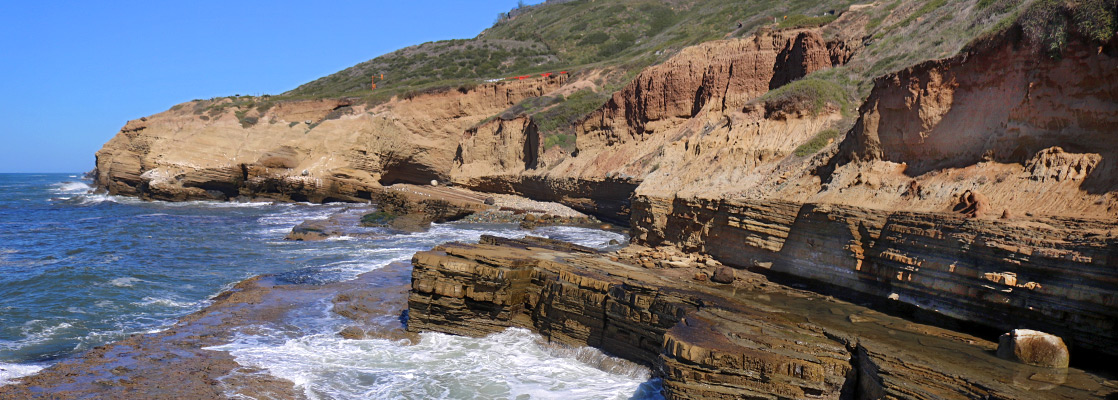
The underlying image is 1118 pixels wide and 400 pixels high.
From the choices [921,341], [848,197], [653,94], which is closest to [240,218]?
[653,94]

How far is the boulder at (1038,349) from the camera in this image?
6727 mm

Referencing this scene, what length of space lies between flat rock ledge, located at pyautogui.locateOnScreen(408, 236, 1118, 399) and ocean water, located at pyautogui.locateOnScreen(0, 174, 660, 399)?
49 cm

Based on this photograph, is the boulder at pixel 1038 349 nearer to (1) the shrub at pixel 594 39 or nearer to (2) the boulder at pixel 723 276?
(2) the boulder at pixel 723 276

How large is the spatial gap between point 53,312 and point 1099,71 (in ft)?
58.2

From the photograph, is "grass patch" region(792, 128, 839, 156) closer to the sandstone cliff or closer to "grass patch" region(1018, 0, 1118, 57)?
the sandstone cliff

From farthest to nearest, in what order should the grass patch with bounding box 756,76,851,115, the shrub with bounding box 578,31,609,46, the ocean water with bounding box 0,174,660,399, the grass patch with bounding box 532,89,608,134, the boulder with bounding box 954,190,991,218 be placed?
the shrub with bounding box 578,31,609,46
the grass patch with bounding box 532,89,608,134
the grass patch with bounding box 756,76,851,115
the ocean water with bounding box 0,174,660,399
the boulder with bounding box 954,190,991,218

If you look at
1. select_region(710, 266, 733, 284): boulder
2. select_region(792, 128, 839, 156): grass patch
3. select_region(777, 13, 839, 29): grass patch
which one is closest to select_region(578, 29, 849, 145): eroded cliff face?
select_region(777, 13, 839, 29): grass patch

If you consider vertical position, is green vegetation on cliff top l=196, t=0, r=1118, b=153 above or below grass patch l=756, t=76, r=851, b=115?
above

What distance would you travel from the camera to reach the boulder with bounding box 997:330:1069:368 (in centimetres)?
673

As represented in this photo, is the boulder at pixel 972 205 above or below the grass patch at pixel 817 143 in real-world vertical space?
A: below

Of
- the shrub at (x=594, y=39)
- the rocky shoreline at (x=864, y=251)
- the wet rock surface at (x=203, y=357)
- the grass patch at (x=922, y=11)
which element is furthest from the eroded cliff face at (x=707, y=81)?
the shrub at (x=594, y=39)

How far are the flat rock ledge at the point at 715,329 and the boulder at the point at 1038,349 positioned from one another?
0.36 ft

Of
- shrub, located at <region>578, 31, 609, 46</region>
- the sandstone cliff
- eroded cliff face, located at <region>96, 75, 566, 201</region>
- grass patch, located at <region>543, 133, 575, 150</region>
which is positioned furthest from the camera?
shrub, located at <region>578, 31, 609, 46</region>

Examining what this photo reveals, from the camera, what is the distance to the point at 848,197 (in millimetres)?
11133
